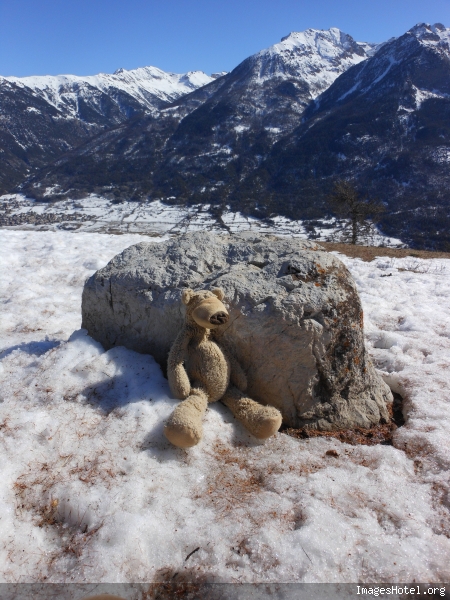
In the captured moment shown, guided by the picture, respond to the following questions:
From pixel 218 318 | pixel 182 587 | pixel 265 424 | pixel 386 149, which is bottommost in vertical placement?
pixel 182 587

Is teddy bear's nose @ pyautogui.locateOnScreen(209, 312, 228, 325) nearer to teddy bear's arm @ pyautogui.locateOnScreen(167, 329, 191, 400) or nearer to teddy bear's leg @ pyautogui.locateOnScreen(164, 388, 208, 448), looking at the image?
teddy bear's arm @ pyautogui.locateOnScreen(167, 329, 191, 400)

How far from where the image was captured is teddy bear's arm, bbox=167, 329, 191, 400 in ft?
13.8

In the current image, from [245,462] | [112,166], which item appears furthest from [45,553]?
[112,166]

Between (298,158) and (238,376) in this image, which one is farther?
(298,158)

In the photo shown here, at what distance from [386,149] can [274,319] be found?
576 ft

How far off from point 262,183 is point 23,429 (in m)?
158

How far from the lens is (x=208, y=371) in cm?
427

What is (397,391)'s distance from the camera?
549 centimetres

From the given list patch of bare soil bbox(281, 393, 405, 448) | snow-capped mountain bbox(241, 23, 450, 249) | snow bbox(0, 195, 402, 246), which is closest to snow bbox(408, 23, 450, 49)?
snow-capped mountain bbox(241, 23, 450, 249)

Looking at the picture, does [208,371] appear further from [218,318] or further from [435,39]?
[435,39]

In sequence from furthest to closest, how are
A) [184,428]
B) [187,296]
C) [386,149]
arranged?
[386,149]
[187,296]
[184,428]

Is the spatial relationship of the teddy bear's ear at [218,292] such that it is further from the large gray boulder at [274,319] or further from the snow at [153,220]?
the snow at [153,220]

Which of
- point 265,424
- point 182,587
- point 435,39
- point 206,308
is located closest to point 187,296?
point 206,308

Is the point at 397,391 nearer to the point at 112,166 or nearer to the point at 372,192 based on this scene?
the point at 372,192
